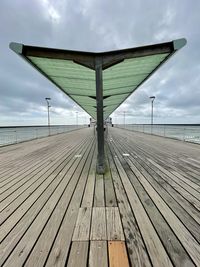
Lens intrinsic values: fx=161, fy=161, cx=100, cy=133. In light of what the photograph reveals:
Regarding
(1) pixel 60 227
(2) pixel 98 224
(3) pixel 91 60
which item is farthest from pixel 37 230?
(3) pixel 91 60

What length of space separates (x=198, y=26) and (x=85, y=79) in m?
7.88

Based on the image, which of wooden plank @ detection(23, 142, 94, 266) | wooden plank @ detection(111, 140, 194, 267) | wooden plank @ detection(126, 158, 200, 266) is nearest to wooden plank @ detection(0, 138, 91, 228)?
wooden plank @ detection(23, 142, 94, 266)

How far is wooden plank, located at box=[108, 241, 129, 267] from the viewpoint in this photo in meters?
1.23

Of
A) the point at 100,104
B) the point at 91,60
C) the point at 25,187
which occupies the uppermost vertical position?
the point at 91,60

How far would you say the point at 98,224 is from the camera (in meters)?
1.75

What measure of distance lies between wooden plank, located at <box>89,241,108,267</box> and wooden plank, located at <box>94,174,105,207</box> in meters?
0.73

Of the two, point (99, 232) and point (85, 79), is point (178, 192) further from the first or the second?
point (85, 79)

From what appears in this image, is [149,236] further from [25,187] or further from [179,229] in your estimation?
[25,187]

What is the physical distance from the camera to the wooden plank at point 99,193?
2.23 m

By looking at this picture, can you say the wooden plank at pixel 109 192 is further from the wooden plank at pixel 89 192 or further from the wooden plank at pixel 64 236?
the wooden plank at pixel 64 236

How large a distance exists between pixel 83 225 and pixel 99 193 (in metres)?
0.86

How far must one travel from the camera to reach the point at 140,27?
9094 mm

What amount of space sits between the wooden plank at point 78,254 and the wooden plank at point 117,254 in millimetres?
205

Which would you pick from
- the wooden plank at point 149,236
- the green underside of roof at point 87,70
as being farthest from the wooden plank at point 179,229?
the green underside of roof at point 87,70
